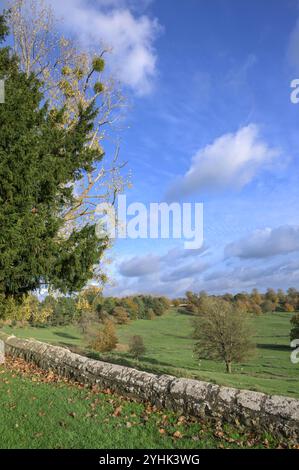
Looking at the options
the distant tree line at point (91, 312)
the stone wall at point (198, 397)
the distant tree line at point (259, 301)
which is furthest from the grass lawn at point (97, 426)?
the distant tree line at point (259, 301)

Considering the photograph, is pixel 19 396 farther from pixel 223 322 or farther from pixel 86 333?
pixel 86 333

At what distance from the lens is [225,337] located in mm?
51562

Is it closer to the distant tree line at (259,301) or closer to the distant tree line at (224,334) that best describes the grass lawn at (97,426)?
the distant tree line at (224,334)

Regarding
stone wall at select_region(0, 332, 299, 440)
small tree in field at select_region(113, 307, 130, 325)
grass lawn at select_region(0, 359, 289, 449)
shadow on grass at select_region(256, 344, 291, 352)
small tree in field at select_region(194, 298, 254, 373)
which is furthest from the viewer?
small tree in field at select_region(113, 307, 130, 325)

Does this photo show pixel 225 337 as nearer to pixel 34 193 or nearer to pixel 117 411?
pixel 34 193

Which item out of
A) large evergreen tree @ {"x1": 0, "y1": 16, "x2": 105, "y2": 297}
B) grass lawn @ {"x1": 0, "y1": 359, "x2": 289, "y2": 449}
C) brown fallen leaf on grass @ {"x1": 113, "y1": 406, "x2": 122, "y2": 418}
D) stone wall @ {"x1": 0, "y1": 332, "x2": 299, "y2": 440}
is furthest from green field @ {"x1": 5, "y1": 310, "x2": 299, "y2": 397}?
brown fallen leaf on grass @ {"x1": 113, "y1": 406, "x2": 122, "y2": 418}

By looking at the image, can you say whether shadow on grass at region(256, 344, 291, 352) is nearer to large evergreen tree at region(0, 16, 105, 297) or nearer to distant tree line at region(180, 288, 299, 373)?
distant tree line at region(180, 288, 299, 373)

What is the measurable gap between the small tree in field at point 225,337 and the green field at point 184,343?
2.14 meters

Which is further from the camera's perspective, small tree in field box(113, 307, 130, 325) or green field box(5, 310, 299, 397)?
small tree in field box(113, 307, 130, 325)

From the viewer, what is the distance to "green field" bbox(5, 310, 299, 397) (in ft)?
162

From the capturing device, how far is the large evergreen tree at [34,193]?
39.4 feet

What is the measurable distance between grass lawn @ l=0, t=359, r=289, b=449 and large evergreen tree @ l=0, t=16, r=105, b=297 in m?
4.58

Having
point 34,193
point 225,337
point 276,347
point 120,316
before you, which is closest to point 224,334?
point 225,337
